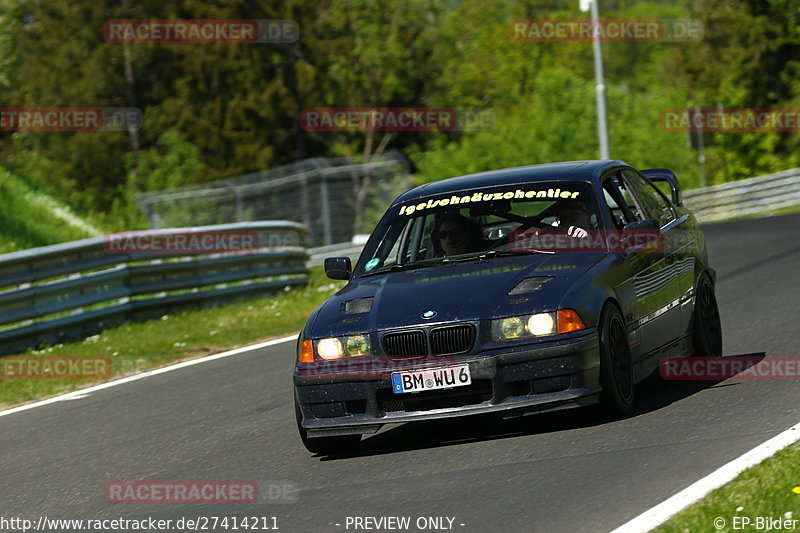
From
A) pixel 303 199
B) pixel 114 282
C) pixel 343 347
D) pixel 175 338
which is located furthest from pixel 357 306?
pixel 303 199

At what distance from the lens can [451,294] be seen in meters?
7.31

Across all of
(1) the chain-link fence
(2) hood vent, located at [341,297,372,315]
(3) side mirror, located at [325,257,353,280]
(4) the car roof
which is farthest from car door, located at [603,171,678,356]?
(1) the chain-link fence

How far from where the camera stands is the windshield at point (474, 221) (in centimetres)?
825

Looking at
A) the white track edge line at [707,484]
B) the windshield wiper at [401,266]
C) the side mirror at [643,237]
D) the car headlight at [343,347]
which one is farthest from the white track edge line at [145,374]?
the white track edge line at [707,484]

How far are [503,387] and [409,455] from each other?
685mm

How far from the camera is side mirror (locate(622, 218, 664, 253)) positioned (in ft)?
26.4

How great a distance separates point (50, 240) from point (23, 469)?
1308 centimetres

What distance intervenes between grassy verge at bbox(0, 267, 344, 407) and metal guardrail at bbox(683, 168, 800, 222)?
19995 millimetres

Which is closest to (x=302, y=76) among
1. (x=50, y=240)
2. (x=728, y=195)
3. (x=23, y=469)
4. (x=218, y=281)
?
(x=728, y=195)

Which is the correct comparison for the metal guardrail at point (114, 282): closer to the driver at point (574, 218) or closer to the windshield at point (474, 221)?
the windshield at point (474, 221)

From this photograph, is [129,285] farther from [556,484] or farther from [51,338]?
[556,484]

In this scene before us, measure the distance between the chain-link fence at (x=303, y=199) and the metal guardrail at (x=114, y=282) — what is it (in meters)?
6.79

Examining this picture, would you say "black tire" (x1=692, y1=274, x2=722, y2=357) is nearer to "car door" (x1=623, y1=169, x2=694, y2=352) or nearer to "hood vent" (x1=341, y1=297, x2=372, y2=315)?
"car door" (x1=623, y1=169, x2=694, y2=352)

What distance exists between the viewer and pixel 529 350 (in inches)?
276
